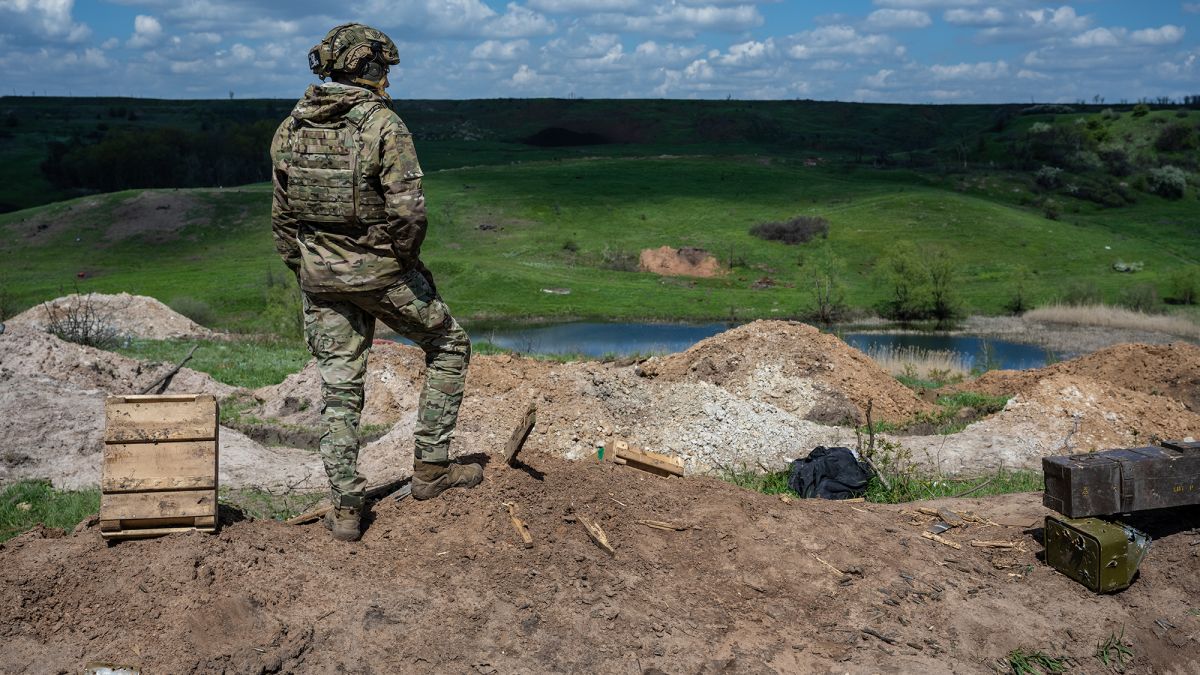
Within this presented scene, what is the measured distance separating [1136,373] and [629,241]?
4382 centimetres

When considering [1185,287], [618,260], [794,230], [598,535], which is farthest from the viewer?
[794,230]

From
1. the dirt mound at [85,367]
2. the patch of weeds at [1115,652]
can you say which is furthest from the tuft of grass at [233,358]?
the patch of weeds at [1115,652]

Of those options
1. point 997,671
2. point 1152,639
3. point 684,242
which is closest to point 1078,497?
point 1152,639

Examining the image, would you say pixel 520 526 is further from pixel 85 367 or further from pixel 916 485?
pixel 85 367

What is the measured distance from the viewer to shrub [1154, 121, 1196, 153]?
89.2m

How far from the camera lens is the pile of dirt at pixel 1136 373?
2255 cm

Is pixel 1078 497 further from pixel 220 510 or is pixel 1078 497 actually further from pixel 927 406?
pixel 927 406

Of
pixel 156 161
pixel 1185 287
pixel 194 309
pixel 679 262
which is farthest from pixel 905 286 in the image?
pixel 156 161

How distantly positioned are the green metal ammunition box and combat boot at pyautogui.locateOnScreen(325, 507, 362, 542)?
5.90 meters

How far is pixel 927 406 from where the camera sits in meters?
21.0

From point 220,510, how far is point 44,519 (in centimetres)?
239

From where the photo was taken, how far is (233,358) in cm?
2348

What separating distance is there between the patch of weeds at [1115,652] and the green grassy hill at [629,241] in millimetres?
41111

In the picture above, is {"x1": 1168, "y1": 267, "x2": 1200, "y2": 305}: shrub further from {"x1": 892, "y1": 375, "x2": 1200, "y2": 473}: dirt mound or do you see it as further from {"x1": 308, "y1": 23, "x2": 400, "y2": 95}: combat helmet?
{"x1": 308, "y1": 23, "x2": 400, "y2": 95}: combat helmet
